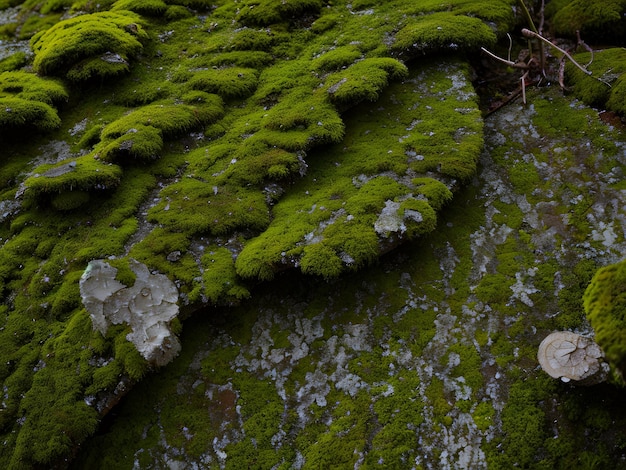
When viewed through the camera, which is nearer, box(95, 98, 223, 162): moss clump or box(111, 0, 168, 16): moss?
box(95, 98, 223, 162): moss clump

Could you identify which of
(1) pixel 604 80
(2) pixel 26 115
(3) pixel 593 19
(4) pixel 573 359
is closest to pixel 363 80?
(1) pixel 604 80

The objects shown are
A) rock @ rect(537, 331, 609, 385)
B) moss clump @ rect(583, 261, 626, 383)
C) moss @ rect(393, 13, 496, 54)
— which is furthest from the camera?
moss @ rect(393, 13, 496, 54)

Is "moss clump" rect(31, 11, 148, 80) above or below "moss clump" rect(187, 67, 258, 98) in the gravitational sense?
above

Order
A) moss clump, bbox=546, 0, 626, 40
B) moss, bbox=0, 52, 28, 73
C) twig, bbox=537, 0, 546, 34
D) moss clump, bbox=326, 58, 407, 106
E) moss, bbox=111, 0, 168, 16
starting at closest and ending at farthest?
moss clump, bbox=326, 58, 407, 106, moss clump, bbox=546, 0, 626, 40, twig, bbox=537, 0, 546, 34, moss, bbox=0, 52, 28, 73, moss, bbox=111, 0, 168, 16

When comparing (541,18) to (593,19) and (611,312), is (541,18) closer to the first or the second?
(593,19)

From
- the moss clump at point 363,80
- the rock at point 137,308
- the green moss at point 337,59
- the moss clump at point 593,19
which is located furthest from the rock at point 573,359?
the moss clump at point 593,19

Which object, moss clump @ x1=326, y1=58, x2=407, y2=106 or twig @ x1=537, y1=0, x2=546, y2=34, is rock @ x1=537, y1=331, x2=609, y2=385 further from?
twig @ x1=537, y1=0, x2=546, y2=34

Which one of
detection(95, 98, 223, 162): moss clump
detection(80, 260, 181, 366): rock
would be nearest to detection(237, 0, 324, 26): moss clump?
detection(95, 98, 223, 162): moss clump

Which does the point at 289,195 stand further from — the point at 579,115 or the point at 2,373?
the point at 579,115
